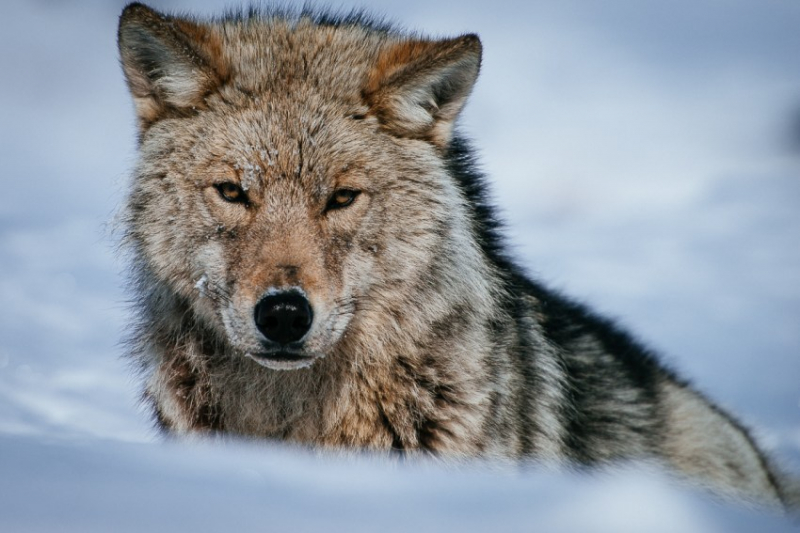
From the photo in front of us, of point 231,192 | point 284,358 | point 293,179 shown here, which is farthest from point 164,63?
point 284,358

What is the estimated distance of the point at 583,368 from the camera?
202 inches

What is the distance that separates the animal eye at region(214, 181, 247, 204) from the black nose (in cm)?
60

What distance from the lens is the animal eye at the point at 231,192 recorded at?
3.78 m

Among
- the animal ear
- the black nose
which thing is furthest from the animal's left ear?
the black nose

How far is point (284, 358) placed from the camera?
3.56m

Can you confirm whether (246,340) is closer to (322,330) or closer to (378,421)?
(322,330)

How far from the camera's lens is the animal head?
359 cm

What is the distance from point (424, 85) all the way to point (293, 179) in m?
0.93

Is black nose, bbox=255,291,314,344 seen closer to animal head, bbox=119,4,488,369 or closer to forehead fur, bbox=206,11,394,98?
animal head, bbox=119,4,488,369

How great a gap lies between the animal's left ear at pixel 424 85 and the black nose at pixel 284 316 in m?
1.21

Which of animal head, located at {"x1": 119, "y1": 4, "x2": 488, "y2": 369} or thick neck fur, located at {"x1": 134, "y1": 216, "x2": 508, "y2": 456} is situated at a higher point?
animal head, located at {"x1": 119, "y1": 4, "x2": 488, "y2": 369}

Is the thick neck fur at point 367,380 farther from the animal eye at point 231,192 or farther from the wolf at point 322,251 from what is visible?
the animal eye at point 231,192

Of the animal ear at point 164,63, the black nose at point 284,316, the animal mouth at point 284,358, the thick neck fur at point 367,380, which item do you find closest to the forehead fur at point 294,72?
the animal ear at point 164,63

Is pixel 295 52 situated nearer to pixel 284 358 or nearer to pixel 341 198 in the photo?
pixel 341 198
